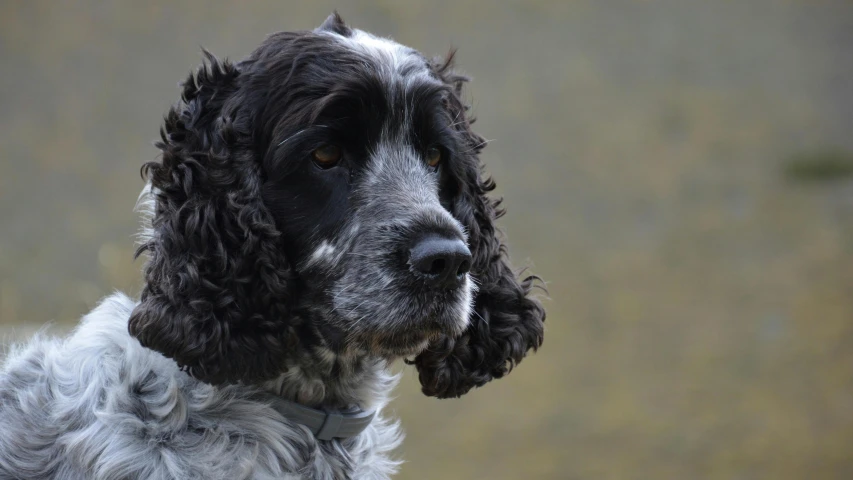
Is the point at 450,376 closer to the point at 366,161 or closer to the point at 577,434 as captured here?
the point at 366,161

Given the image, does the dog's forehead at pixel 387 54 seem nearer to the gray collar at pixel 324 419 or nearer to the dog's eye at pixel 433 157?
the dog's eye at pixel 433 157

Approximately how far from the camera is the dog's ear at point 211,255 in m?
3.21

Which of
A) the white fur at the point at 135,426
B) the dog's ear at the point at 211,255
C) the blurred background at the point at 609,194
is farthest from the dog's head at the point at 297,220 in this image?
the blurred background at the point at 609,194

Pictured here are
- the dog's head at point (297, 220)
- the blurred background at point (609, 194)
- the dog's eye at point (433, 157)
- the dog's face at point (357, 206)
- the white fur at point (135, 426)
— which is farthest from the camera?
the blurred background at point (609, 194)

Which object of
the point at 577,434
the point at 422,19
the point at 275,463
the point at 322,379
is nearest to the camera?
the point at 275,463

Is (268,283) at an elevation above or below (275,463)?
above

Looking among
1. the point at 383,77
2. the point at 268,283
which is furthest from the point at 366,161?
the point at 268,283

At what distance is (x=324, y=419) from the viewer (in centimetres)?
350

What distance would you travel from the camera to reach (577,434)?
12.3 metres

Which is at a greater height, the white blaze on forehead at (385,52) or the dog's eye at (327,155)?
the white blaze on forehead at (385,52)

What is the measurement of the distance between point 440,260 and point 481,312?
0.68 m

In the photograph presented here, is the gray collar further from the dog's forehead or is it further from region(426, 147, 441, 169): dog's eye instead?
the dog's forehead

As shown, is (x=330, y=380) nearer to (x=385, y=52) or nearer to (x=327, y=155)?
(x=327, y=155)

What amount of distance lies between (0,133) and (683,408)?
975 cm
